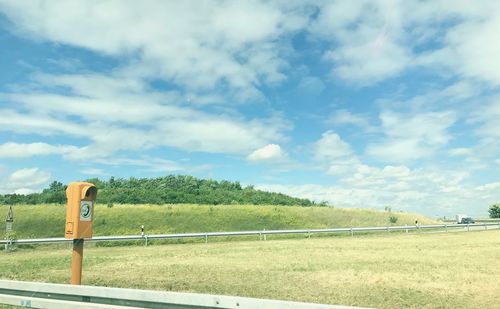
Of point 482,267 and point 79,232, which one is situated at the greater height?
point 79,232

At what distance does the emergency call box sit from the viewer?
30.0ft

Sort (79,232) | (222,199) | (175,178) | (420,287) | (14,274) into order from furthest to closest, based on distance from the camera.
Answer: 1. (175,178)
2. (222,199)
3. (14,274)
4. (420,287)
5. (79,232)

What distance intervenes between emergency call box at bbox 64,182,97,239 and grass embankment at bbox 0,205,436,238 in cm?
3405

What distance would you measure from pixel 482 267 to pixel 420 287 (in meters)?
4.78

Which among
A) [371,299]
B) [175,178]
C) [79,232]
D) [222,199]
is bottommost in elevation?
[371,299]

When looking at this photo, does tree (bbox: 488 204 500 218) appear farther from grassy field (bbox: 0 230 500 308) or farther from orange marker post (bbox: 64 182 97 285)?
orange marker post (bbox: 64 182 97 285)

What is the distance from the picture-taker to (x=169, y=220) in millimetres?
46656

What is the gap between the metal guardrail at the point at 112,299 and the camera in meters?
5.67

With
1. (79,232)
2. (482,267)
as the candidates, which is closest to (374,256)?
(482,267)

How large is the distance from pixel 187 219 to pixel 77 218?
38.8 m

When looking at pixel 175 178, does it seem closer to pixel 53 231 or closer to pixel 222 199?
pixel 222 199

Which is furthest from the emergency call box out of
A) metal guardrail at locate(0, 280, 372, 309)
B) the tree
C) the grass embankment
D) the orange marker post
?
the tree

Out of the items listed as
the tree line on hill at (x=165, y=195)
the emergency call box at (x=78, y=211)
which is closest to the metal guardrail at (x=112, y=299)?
the emergency call box at (x=78, y=211)

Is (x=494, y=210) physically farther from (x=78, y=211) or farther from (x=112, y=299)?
(x=112, y=299)
